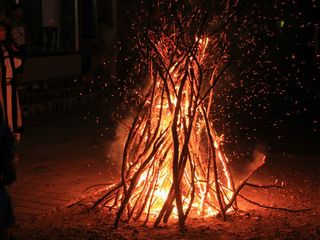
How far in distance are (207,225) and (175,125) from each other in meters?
0.96

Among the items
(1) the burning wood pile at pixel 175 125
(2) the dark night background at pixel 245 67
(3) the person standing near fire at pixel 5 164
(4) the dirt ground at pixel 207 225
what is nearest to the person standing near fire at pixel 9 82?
(2) the dark night background at pixel 245 67

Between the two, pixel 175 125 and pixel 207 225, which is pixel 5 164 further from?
pixel 207 225

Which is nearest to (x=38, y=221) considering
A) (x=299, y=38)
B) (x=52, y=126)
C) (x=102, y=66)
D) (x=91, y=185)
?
(x=91, y=185)

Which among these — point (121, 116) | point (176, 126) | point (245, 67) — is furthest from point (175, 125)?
point (245, 67)

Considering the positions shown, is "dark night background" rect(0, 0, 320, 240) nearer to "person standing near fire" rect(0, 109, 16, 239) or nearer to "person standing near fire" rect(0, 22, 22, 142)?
"person standing near fire" rect(0, 22, 22, 142)

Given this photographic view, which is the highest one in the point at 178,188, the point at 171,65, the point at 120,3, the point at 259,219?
the point at 120,3

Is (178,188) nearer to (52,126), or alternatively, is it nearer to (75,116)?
(52,126)

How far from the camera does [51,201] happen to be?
5832 mm

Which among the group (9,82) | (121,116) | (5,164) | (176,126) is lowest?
(121,116)

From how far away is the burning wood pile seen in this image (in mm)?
4875

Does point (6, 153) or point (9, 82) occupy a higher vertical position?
point (9, 82)

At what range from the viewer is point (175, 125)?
190 inches

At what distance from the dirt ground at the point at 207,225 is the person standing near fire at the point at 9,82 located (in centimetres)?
290

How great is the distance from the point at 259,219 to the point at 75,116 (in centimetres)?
657
